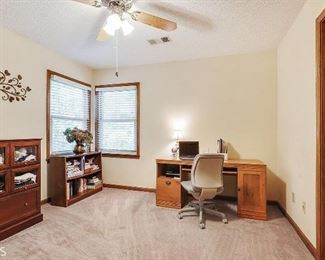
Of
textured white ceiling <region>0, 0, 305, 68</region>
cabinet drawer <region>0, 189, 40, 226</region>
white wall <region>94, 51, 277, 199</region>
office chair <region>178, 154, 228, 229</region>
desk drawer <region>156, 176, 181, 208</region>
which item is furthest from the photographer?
white wall <region>94, 51, 277, 199</region>

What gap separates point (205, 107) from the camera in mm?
4012

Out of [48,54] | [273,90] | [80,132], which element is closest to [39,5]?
[48,54]

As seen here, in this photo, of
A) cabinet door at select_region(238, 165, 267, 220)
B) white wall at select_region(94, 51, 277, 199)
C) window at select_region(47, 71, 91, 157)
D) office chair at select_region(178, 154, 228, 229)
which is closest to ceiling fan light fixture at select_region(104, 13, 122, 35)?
office chair at select_region(178, 154, 228, 229)

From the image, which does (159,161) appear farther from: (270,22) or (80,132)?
(270,22)

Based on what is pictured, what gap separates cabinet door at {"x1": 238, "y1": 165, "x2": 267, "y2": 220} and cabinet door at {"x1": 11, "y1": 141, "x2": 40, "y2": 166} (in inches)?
110

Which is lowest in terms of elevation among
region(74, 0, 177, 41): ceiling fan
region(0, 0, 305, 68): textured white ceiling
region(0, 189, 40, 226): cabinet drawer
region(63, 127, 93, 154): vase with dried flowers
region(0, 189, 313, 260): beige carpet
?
region(0, 189, 313, 260): beige carpet

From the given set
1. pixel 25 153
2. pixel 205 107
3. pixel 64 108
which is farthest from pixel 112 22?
pixel 64 108

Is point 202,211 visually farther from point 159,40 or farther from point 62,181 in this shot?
point 159,40

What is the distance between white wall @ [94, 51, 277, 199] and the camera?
368 centimetres

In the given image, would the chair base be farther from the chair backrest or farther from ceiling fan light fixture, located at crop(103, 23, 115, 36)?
ceiling fan light fixture, located at crop(103, 23, 115, 36)

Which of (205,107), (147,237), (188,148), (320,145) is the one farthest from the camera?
(205,107)

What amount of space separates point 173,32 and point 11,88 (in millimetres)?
2350

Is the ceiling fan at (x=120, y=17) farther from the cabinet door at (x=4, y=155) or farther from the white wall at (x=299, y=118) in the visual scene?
the cabinet door at (x=4, y=155)

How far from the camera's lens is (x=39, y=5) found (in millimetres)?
2389
